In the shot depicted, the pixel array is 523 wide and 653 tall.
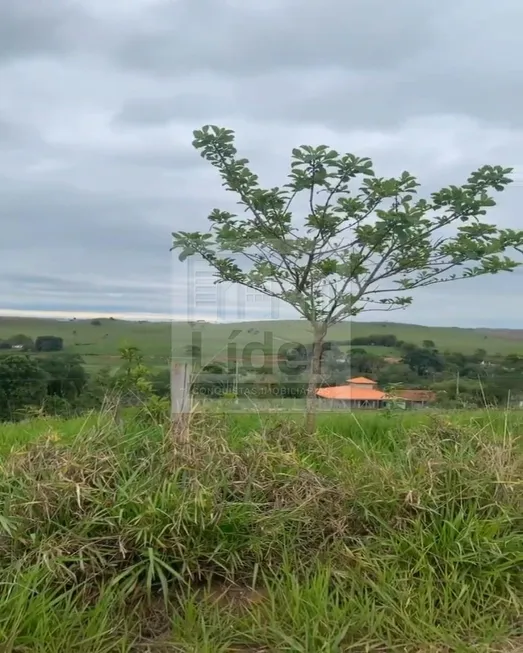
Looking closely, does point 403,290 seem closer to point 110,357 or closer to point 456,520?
point 456,520

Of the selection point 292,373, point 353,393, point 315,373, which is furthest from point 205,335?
point 353,393

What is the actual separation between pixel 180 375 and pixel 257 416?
51 cm

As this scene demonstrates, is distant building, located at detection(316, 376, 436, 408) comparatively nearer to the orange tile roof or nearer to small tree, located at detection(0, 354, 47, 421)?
the orange tile roof

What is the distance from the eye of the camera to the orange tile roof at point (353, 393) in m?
4.10

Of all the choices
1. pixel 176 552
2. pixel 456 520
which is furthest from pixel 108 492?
pixel 456 520

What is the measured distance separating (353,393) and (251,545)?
7.14 feet

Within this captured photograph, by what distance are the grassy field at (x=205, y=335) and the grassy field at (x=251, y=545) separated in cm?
128

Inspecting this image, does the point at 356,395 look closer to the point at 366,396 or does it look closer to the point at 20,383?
the point at 366,396

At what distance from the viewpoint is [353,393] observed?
4223mm

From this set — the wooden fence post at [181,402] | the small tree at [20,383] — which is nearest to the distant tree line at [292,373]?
the small tree at [20,383]

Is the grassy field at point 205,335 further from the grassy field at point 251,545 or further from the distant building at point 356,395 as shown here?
the grassy field at point 251,545

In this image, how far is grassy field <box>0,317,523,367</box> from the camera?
3.99m

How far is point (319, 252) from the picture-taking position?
135 inches

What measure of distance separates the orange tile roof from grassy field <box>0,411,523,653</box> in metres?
1.32
